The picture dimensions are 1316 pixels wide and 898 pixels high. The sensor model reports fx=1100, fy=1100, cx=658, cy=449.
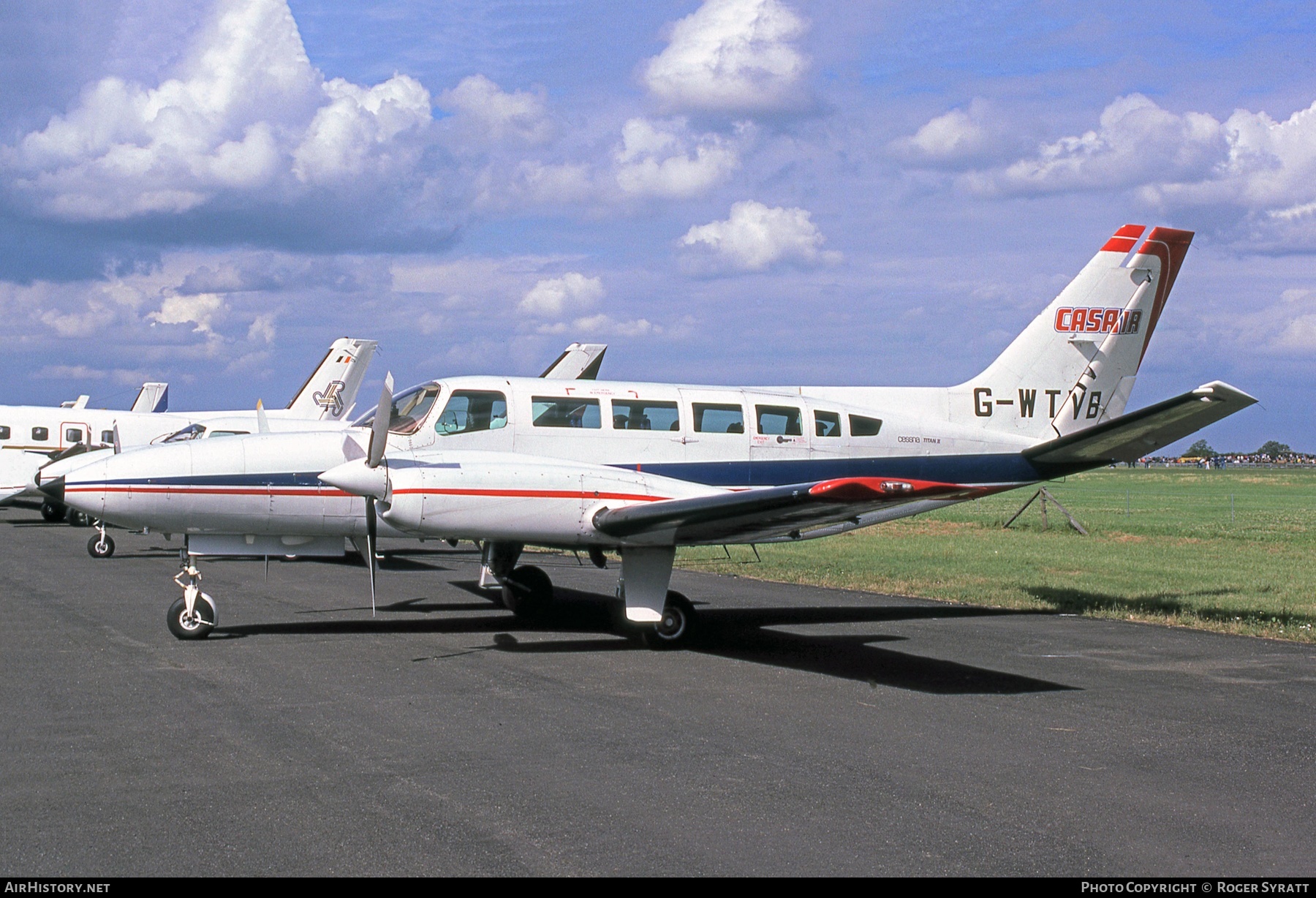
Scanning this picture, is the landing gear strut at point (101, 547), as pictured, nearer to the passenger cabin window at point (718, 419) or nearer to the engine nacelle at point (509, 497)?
the engine nacelle at point (509, 497)

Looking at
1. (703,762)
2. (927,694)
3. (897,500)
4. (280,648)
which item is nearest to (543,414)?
(280,648)

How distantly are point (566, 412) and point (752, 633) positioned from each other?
3.55 metres

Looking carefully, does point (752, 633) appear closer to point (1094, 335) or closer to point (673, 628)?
point (673, 628)

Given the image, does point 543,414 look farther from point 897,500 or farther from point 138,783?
point 138,783

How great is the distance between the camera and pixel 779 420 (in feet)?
46.8

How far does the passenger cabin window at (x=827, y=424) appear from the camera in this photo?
47.4 feet

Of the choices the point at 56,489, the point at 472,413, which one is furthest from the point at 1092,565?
the point at 56,489

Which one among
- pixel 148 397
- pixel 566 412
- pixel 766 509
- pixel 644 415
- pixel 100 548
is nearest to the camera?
pixel 766 509

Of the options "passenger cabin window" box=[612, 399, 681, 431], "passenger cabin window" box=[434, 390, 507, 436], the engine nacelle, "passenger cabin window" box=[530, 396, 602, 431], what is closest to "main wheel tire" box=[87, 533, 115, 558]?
"passenger cabin window" box=[434, 390, 507, 436]

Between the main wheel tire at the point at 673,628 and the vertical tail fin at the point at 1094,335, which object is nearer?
the main wheel tire at the point at 673,628

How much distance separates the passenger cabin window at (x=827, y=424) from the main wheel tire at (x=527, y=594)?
162 inches

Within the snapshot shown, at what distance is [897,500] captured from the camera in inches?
400

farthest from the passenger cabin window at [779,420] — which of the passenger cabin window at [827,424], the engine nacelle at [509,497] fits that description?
the engine nacelle at [509,497]
